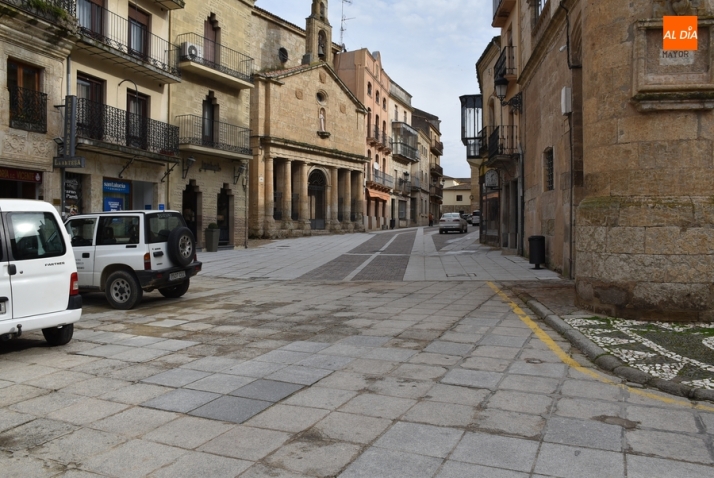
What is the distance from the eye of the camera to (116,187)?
2084cm

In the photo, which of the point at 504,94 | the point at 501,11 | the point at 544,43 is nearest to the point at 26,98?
the point at 544,43

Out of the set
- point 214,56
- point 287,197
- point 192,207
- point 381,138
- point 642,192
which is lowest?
point 642,192

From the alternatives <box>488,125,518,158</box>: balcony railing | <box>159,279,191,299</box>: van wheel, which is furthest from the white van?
<box>488,125,518,158</box>: balcony railing

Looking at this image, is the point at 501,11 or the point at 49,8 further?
the point at 501,11

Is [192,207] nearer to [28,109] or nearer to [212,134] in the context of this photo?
[212,134]

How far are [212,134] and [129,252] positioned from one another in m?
17.7

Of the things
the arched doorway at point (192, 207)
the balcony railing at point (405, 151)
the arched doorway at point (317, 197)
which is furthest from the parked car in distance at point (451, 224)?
the arched doorway at point (192, 207)

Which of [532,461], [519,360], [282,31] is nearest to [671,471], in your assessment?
[532,461]

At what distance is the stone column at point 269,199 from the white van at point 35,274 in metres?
28.9

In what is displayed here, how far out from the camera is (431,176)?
274ft

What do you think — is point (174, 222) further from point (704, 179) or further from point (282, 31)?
point (282, 31)

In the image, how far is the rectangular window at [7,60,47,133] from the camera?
15.7 metres

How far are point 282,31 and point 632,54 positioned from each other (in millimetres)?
36127

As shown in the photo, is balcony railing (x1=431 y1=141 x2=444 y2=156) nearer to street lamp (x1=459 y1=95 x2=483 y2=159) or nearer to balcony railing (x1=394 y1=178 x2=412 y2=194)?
balcony railing (x1=394 y1=178 x2=412 y2=194)
